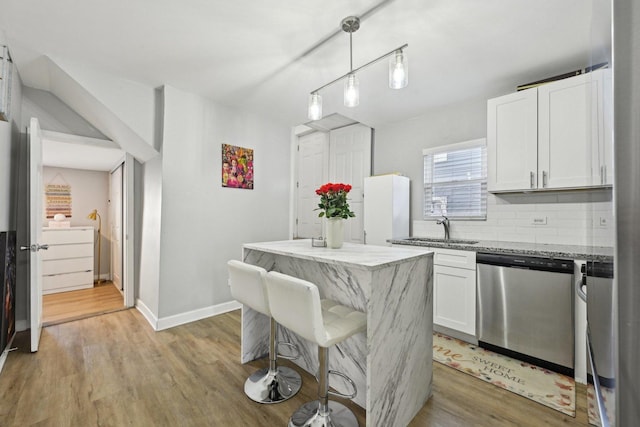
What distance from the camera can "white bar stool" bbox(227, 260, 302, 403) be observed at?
5.85ft

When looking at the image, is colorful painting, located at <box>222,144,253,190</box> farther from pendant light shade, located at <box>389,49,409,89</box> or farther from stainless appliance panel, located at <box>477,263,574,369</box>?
stainless appliance panel, located at <box>477,263,574,369</box>

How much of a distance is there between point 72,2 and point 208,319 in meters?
3.06

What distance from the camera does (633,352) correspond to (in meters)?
0.36

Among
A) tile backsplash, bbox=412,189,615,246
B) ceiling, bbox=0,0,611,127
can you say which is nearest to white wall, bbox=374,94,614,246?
tile backsplash, bbox=412,189,615,246

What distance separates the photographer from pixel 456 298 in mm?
2816

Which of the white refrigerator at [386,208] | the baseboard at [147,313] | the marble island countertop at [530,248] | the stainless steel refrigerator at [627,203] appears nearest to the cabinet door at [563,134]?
the marble island countertop at [530,248]

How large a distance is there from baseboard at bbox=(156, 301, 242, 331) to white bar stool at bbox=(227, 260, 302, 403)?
1.47m

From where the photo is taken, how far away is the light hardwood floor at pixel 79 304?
339cm

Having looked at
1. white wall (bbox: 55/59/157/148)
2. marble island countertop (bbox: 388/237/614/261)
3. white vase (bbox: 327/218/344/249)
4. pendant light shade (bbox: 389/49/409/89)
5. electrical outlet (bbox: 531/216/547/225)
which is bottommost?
marble island countertop (bbox: 388/237/614/261)

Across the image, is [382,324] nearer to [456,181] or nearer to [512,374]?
[512,374]

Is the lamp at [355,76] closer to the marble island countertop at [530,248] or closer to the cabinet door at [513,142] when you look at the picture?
the cabinet door at [513,142]

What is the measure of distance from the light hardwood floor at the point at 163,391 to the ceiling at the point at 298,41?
2311 millimetres

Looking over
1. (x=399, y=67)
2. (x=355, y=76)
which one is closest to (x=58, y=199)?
(x=355, y=76)

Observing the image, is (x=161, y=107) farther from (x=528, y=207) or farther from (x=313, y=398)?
(x=528, y=207)
